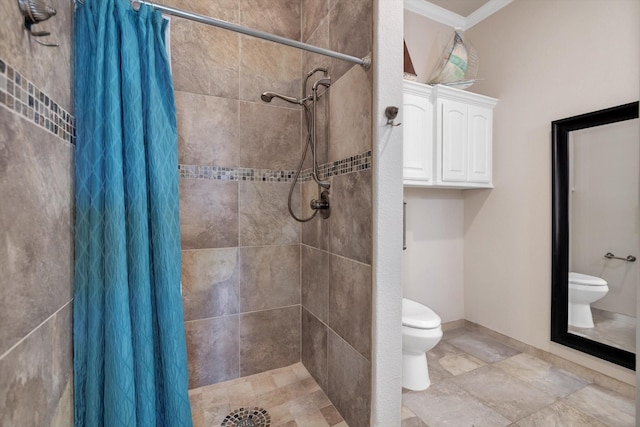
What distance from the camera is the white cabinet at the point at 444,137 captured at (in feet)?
7.01

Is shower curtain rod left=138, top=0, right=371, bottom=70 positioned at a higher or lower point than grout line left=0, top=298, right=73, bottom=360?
higher

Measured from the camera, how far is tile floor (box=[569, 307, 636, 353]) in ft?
5.76

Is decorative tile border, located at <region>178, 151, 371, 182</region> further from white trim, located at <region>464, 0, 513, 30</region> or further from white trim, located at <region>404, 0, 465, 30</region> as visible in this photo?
white trim, located at <region>464, 0, 513, 30</region>

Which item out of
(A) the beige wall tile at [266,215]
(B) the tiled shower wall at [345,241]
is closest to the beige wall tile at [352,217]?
(B) the tiled shower wall at [345,241]

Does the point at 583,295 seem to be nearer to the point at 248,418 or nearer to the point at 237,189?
the point at 248,418

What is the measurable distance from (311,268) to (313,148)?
0.72 meters

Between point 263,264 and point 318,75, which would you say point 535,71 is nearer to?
point 318,75

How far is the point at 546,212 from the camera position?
2.14m

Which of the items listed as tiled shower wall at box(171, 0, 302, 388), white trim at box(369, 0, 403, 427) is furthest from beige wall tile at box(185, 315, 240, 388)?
white trim at box(369, 0, 403, 427)

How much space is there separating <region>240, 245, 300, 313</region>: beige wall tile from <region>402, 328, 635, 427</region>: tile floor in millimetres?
990

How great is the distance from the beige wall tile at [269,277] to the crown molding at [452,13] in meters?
2.49

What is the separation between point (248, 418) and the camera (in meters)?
1.33

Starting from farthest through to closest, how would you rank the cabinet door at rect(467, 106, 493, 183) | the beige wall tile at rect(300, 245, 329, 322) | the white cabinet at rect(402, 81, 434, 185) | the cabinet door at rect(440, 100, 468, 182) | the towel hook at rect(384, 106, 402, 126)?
the cabinet door at rect(467, 106, 493, 183)
the cabinet door at rect(440, 100, 468, 182)
the white cabinet at rect(402, 81, 434, 185)
the beige wall tile at rect(300, 245, 329, 322)
the towel hook at rect(384, 106, 402, 126)

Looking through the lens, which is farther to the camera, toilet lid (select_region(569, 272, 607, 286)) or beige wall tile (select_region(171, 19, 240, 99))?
toilet lid (select_region(569, 272, 607, 286))
